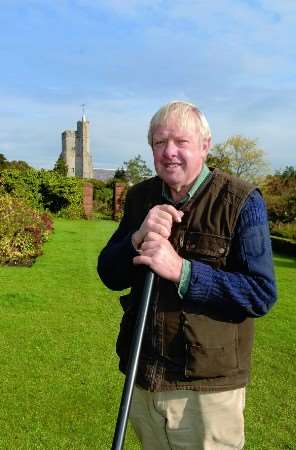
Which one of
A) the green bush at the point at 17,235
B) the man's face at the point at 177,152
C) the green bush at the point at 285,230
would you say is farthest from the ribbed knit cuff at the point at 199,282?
the green bush at the point at 285,230

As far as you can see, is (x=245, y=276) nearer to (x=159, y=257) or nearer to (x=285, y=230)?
(x=159, y=257)

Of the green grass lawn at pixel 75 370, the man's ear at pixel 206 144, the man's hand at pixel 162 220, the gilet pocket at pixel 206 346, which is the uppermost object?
the man's ear at pixel 206 144

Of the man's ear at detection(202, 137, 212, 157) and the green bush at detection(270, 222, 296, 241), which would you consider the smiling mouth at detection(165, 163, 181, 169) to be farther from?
the green bush at detection(270, 222, 296, 241)

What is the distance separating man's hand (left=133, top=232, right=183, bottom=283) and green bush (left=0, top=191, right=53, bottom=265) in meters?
10.6

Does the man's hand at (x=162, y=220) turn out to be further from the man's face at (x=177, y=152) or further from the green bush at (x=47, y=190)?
the green bush at (x=47, y=190)

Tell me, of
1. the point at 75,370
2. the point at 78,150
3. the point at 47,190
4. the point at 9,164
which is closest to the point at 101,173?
the point at 78,150

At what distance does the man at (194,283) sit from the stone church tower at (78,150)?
237 feet

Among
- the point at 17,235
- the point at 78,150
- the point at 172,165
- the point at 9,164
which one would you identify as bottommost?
the point at 17,235

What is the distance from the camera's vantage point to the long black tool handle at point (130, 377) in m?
1.49

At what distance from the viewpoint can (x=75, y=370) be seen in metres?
5.65

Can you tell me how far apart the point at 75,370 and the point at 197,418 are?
381cm

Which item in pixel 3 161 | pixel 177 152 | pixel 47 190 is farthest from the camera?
pixel 3 161

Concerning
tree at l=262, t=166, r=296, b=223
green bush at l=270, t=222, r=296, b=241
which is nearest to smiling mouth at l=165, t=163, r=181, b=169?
green bush at l=270, t=222, r=296, b=241

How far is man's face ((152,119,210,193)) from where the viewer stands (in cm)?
185
